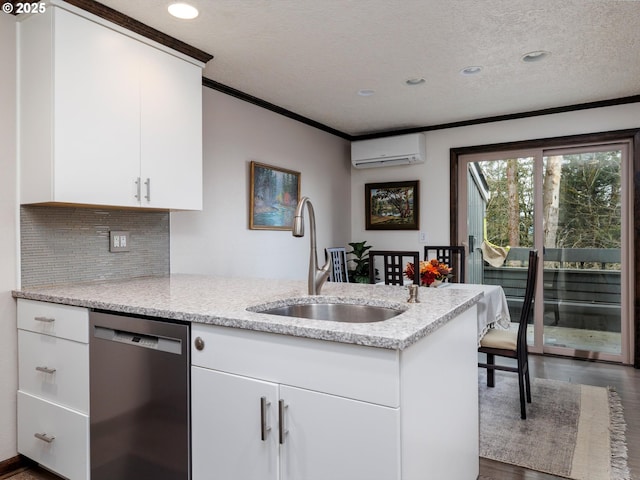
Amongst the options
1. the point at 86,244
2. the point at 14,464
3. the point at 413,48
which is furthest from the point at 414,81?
the point at 14,464

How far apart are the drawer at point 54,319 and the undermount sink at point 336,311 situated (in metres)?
0.86

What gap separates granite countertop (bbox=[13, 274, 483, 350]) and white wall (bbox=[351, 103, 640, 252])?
276cm

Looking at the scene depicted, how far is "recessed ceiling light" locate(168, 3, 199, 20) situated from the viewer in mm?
2184

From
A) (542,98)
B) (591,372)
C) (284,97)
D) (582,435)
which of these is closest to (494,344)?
(582,435)

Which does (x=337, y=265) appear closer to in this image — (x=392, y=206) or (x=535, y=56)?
(x=392, y=206)

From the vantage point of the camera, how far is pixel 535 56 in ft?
9.36

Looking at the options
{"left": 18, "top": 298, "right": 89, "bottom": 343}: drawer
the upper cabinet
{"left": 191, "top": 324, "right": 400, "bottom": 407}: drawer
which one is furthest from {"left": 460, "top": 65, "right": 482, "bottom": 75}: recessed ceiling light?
{"left": 18, "top": 298, "right": 89, "bottom": 343}: drawer

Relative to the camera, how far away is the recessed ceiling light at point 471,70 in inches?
119

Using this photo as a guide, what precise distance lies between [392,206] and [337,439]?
3.98 m

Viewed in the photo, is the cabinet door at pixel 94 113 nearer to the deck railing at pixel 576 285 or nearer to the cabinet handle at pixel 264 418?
the cabinet handle at pixel 264 418

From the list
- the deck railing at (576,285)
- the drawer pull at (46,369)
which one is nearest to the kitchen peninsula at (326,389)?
the drawer pull at (46,369)

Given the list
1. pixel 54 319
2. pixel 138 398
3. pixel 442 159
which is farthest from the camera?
pixel 442 159

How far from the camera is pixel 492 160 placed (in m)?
4.48

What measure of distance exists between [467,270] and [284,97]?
266 centimetres
